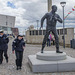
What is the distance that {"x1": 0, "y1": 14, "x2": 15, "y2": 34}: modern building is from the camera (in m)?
97.7

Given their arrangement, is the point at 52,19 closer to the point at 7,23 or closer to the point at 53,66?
the point at 53,66

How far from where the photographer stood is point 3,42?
6.67m

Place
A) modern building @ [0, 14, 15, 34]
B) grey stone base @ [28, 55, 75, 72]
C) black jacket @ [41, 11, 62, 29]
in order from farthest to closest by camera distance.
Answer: modern building @ [0, 14, 15, 34] < black jacket @ [41, 11, 62, 29] < grey stone base @ [28, 55, 75, 72]

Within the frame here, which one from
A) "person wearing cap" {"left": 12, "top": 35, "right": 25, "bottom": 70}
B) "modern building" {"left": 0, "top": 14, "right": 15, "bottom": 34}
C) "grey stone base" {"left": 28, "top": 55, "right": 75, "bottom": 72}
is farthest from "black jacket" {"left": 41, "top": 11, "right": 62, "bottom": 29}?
"modern building" {"left": 0, "top": 14, "right": 15, "bottom": 34}

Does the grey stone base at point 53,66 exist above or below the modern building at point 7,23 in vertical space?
below

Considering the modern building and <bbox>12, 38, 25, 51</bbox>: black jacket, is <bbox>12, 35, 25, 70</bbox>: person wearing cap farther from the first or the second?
the modern building

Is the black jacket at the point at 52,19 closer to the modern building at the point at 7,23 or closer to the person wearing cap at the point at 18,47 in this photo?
the person wearing cap at the point at 18,47

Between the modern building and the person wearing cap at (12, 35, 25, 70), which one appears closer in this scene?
the person wearing cap at (12, 35, 25, 70)

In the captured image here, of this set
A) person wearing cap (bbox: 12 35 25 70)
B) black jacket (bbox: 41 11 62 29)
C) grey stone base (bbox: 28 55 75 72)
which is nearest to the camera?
grey stone base (bbox: 28 55 75 72)

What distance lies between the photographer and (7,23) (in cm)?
10312

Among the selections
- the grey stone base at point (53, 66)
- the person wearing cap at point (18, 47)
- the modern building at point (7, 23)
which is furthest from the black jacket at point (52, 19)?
the modern building at point (7, 23)

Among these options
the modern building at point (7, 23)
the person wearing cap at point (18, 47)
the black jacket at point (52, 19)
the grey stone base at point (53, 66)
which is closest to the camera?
the grey stone base at point (53, 66)

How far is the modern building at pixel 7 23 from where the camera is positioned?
9769 centimetres

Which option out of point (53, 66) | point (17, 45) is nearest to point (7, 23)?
point (17, 45)
